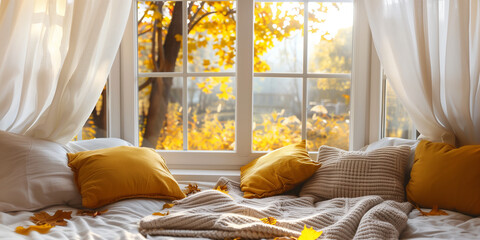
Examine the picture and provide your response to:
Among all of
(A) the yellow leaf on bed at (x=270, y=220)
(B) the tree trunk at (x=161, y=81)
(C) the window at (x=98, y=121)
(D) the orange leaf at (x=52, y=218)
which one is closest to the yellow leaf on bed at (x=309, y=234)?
(A) the yellow leaf on bed at (x=270, y=220)

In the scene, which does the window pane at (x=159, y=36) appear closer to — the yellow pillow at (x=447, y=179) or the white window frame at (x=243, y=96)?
the white window frame at (x=243, y=96)

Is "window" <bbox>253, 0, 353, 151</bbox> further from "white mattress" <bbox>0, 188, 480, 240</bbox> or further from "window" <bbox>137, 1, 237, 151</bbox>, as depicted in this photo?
"white mattress" <bbox>0, 188, 480, 240</bbox>

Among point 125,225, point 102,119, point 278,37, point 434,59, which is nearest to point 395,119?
point 434,59

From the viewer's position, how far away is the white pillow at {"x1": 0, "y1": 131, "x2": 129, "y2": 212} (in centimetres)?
187

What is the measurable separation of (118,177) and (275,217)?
78 cm

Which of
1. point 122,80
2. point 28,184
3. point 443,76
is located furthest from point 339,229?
point 122,80

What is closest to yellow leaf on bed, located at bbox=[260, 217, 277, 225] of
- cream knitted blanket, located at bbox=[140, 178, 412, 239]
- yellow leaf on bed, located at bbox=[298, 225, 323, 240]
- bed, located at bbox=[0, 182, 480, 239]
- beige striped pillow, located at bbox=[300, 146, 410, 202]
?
cream knitted blanket, located at bbox=[140, 178, 412, 239]

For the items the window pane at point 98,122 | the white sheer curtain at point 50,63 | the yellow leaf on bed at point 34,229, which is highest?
the white sheer curtain at point 50,63

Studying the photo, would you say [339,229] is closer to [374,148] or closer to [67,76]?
[374,148]

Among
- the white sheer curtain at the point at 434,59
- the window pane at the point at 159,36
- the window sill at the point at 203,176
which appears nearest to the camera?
the white sheer curtain at the point at 434,59

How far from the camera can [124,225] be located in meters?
1.70

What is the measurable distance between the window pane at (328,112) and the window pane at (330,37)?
99 millimetres

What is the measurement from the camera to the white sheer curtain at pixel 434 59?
209cm

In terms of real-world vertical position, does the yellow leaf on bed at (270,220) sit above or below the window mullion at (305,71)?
below
